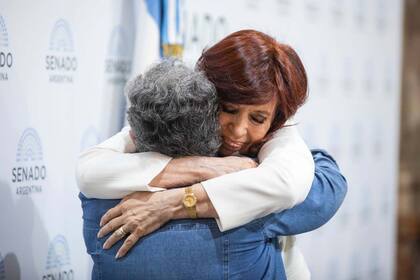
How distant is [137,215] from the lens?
1.38 meters

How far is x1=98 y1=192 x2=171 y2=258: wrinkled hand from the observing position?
137 cm

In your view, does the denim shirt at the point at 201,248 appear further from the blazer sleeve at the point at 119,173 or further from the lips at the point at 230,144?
the lips at the point at 230,144

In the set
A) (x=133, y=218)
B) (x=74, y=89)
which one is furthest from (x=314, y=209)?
(x=74, y=89)

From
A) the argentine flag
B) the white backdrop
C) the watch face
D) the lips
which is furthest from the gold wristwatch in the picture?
the argentine flag

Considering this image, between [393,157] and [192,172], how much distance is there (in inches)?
105

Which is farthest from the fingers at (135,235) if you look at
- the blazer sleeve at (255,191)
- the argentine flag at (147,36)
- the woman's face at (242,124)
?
the argentine flag at (147,36)

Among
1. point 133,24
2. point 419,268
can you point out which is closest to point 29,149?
point 133,24

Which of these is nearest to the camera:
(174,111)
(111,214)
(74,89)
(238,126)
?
(174,111)

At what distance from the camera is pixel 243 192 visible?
53.2 inches

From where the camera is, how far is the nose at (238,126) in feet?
5.03

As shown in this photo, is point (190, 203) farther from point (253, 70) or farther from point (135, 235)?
point (253, 70)

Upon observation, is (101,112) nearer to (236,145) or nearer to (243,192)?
(236,145)

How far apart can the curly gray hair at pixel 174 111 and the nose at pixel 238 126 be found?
0.11 metres

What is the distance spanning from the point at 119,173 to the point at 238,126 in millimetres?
304
